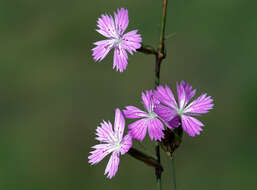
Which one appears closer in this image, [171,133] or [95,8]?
[171,133]

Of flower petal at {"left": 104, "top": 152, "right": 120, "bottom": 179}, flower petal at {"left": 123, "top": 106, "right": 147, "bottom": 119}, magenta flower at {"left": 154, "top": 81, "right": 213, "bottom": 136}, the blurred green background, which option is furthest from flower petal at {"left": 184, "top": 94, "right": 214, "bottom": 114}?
the blurred green background

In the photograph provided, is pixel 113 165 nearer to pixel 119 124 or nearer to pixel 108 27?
pixel 119 124

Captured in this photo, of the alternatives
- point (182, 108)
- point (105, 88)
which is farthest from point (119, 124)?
point (105, 88)

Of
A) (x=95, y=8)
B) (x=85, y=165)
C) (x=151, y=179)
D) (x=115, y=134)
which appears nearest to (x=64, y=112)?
(x=85, y=165)

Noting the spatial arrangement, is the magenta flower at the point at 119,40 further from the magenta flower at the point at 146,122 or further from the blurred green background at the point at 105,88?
the blurred green background at the point at 105,88

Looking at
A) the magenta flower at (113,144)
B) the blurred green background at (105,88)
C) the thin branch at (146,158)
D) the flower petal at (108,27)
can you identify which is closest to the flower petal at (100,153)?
the magenta flower at (113,144)

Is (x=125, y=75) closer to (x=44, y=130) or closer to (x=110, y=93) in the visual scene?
(x=110, y=93)

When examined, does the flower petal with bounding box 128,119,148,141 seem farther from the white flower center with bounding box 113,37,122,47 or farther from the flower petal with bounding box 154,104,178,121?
the white flower center with bounding box 113,37,122,47
